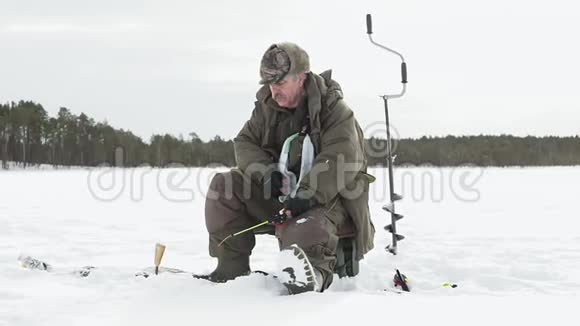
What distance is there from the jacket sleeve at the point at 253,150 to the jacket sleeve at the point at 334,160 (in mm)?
388

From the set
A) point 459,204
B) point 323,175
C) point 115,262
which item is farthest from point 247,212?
point 459,204

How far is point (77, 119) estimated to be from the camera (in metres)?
102

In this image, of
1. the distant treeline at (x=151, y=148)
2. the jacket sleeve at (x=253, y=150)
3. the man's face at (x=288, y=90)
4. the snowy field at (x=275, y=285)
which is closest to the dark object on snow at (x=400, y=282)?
the snowy field at (x=275, y=285)

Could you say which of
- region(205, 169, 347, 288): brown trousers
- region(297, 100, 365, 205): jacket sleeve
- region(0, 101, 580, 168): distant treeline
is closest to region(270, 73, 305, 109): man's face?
region(297, 100, 365, 205): jacket sleeve

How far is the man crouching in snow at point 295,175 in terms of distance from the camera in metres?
3.29

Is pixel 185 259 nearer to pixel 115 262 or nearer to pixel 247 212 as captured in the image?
pixel 115 262

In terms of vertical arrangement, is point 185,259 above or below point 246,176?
below

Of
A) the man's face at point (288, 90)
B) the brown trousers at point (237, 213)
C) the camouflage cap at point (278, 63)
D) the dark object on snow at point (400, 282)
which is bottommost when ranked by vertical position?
the dark object on snow at point (400, 282)

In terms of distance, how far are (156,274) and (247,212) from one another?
0.76 metres

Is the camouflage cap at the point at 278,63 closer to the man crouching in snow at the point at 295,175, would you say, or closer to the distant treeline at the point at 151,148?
the man crouching in snow at the point at 295,175

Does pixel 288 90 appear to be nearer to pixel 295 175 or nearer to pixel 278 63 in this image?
pixel 278 63

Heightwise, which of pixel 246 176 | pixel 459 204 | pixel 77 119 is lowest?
pixel 459 204

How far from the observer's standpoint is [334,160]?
334cm

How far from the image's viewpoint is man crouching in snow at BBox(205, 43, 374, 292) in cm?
329
